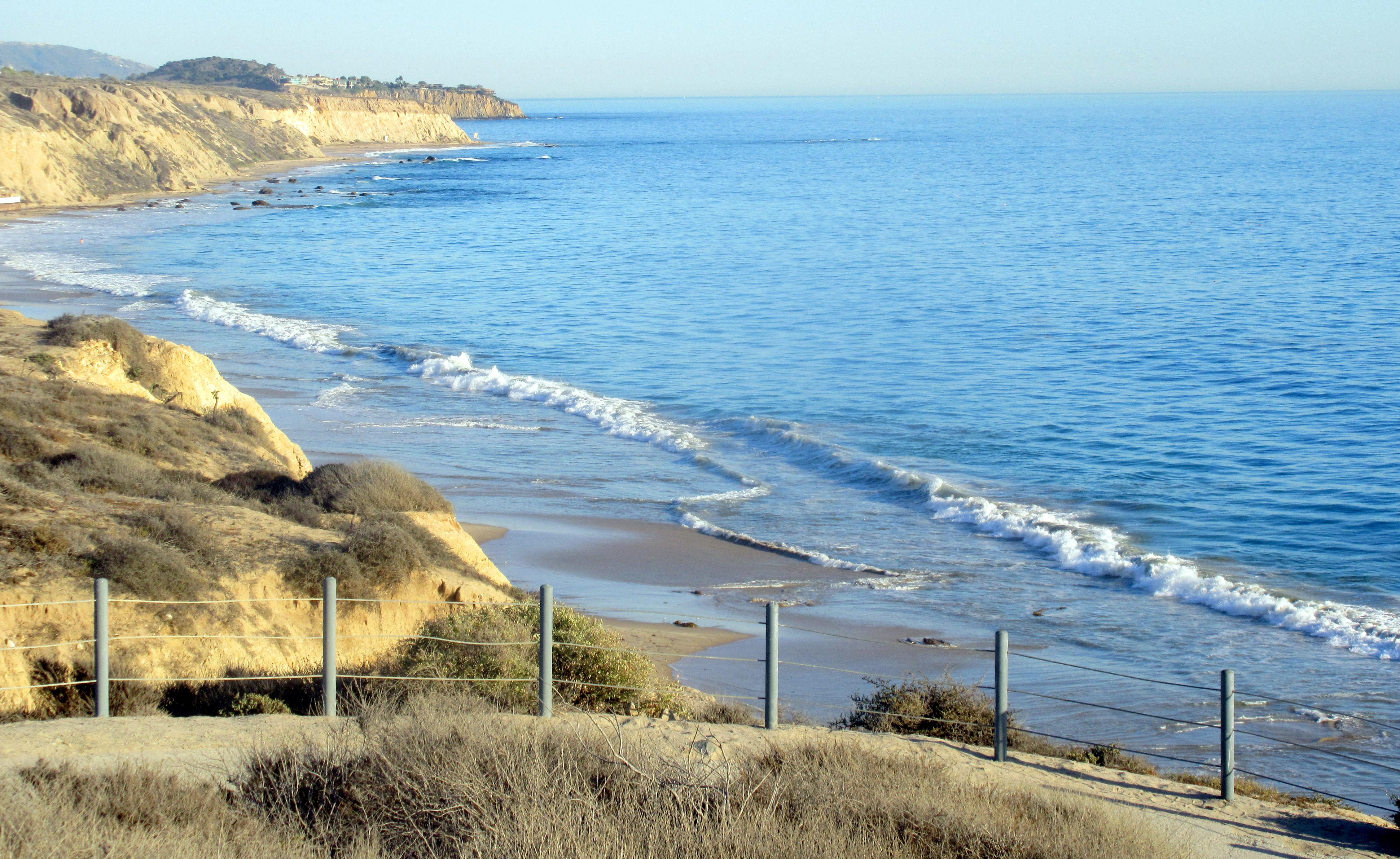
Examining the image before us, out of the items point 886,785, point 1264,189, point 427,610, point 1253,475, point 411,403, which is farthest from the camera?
point 1264,189

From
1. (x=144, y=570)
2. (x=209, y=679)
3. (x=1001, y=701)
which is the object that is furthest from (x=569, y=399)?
(x=1001, y=701)

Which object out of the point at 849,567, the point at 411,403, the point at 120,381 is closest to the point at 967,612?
the point at 849,567

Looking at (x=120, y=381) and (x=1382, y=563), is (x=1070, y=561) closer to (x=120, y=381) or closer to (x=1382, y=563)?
(x=1382, y=563)

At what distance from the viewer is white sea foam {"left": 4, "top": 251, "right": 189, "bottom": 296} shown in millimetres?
40125

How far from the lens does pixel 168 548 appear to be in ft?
32.4

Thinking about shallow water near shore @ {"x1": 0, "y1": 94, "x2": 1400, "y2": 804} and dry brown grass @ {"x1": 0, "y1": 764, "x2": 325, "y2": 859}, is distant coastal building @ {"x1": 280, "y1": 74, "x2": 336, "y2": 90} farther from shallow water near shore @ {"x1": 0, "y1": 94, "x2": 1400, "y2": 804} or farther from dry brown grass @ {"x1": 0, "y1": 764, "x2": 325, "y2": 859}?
dry brown grass @ {"x1": 0, "y1": 764, "x2": 325, "y2": 859}

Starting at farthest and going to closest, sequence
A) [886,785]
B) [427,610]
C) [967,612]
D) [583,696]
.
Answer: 1. [967,612]
2. [427,610]
3. [583,696]
4. [886,785]

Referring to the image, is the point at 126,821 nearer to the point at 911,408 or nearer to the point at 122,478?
the point at 122,478

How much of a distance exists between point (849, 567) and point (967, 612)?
2038 millimetres

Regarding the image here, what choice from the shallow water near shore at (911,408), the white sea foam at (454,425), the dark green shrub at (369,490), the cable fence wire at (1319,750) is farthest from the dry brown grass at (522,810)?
the white sea foam at (454,425)

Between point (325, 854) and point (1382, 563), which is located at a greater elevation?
point (325, 854)

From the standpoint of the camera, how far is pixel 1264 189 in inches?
3253

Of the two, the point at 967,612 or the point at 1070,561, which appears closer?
the point at 967,612

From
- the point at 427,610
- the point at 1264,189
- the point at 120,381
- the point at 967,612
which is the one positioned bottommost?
the point at 967,612
